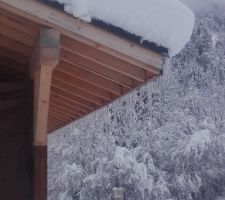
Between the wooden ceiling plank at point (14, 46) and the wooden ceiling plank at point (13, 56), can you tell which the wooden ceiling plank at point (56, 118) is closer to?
the wooden ceiling plank at point (13, 56)

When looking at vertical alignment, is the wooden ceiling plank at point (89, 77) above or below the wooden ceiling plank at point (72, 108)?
below

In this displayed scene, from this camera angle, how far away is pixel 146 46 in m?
2.09

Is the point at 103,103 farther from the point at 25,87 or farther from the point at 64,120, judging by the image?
the point at 64,120

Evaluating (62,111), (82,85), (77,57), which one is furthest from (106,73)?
(62,111)

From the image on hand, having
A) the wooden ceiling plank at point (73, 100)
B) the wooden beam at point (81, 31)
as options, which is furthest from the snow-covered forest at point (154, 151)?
the wooden beam at point (81, 31)

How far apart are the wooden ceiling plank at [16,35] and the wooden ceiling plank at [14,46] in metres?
0.08

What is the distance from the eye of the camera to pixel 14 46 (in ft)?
8.57

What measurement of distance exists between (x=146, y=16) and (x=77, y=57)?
559mm

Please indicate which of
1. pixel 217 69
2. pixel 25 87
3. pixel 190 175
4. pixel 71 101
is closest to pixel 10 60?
pixel 25 87

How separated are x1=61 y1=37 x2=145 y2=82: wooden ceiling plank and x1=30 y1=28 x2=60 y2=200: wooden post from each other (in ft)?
0.52

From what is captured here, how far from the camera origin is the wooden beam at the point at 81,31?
197 cm

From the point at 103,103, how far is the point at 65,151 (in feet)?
37.8

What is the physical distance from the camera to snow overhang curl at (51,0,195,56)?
192cm

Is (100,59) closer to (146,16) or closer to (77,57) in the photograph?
(77,57)
